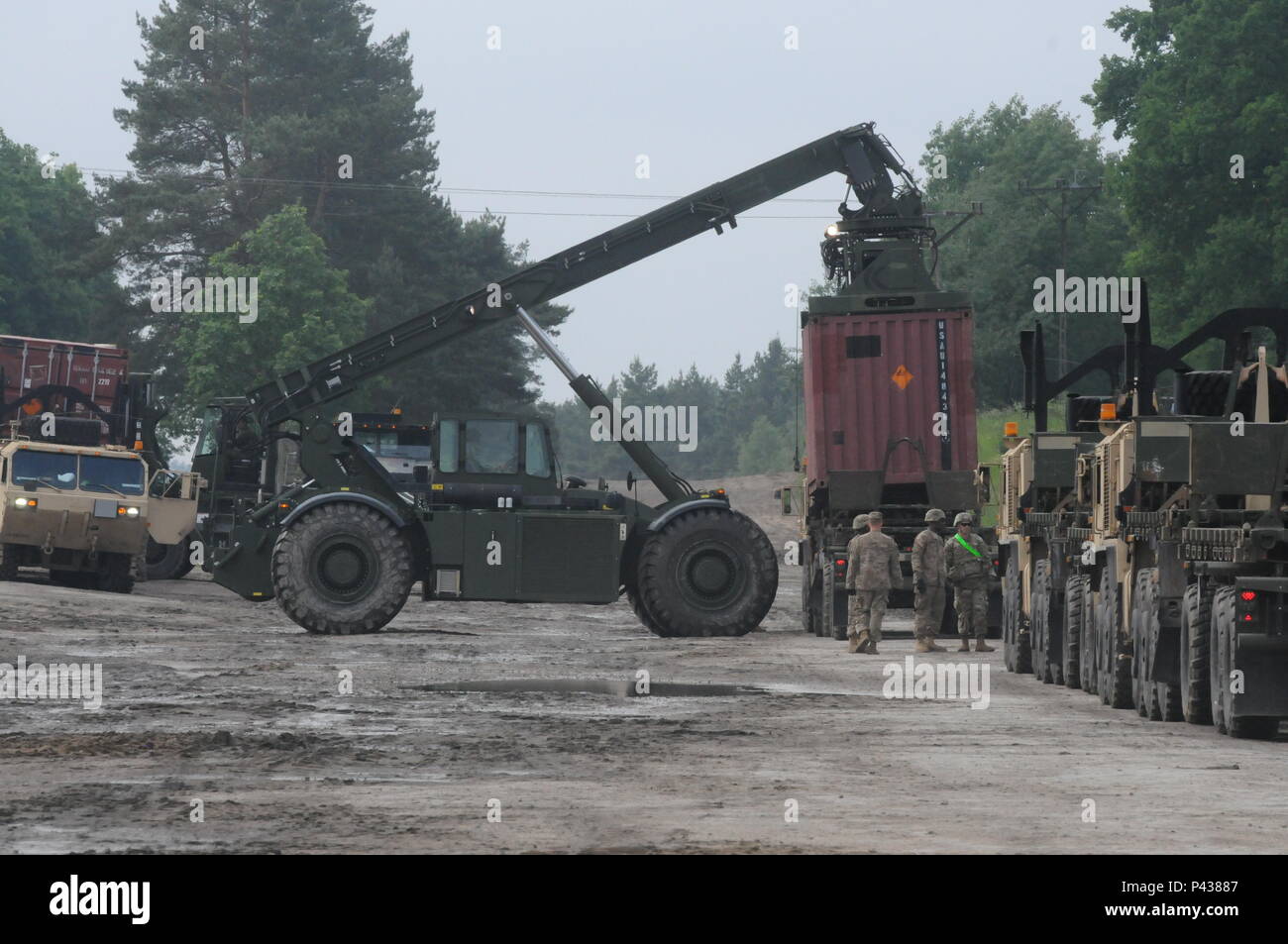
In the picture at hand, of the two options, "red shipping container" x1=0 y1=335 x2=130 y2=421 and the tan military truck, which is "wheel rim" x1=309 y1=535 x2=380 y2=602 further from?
"red shipping container" x1=0 y1=335 x2=130 y2=421

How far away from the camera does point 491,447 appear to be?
26312 millimetres

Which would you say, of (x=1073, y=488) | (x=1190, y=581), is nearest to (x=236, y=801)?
(x=1190, y=581)

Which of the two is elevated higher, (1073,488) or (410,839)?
(1073,488)

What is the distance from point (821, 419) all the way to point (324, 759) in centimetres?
1572

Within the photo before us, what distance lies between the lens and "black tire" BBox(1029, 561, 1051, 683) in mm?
21266

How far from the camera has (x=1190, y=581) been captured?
610 inches

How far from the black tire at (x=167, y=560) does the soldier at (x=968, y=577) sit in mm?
17888

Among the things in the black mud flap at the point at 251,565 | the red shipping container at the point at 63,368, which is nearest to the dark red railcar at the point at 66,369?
the red shipping container at the point at 63,368

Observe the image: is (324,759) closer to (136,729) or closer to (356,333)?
(136,729)

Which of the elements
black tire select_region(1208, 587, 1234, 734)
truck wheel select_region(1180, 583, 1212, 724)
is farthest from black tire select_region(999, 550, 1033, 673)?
black tire select_region(1208, 587, 1234, 734)

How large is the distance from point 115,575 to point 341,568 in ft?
32.7

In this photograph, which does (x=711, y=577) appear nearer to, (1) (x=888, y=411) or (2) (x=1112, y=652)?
(1) (x=888, y=411)

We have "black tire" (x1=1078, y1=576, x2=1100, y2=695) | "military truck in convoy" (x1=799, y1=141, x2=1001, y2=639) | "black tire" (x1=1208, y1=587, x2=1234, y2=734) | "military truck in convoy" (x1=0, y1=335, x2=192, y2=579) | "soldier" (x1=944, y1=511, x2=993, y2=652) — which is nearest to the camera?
"black tire" (x1=1208, y1=587, x2=1234, y2=734)

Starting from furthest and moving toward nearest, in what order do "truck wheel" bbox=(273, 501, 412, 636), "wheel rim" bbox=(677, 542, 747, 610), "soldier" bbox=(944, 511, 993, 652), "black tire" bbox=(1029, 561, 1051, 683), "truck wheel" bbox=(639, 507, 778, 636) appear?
"wheel rim" bbox=(677, 542, 747, 610)
"truck wheel" bbox=(639, 507, 778, 636)
"soldier" bbox=(944, 511, 993, 652)
"truck wheel" bbox=(273, 501, 412, 636)
"black tire" bbox=(1029, 561, 1051, 683)
